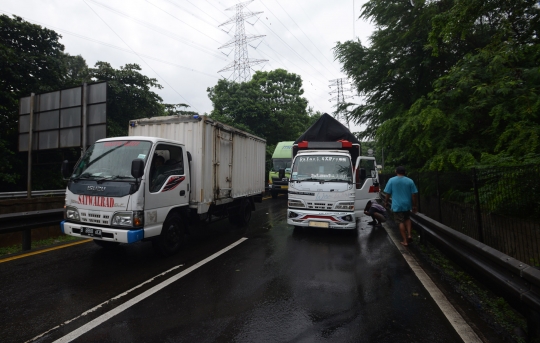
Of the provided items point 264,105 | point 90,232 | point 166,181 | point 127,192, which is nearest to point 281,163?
point 264,105

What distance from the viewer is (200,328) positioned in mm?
3201

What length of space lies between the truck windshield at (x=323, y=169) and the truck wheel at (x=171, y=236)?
340 centimetres

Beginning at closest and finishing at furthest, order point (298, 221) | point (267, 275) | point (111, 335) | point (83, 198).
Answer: point (111, 335) → point (267, 275) → point (83, 198) → point (298, 221)

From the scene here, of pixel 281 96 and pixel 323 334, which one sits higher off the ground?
pixel 281 96

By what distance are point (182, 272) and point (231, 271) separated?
778mm

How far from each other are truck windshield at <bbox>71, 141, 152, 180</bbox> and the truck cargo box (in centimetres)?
117

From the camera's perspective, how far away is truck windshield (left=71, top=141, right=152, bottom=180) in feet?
17.8

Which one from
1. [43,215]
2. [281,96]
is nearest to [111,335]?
[43,215]

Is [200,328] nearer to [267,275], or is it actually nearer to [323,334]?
[323,334]

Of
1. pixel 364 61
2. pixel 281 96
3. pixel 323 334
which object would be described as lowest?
pixel 323 334

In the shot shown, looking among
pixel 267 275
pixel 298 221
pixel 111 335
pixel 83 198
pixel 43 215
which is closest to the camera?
pixel 111 335

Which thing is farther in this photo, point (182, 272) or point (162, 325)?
point (182, 272)

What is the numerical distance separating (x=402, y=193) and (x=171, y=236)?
16.6 ft

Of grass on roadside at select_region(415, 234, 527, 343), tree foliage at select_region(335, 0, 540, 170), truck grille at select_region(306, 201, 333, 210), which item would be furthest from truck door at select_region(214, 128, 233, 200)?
grass on roadside at select_region(415, 234, 527, 343)
